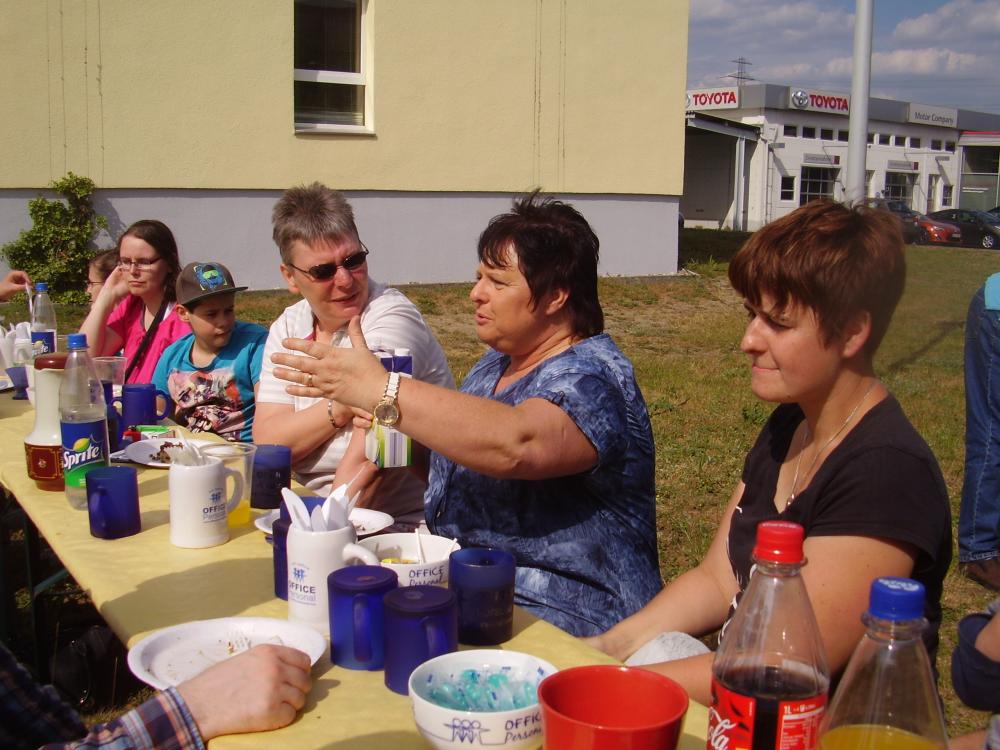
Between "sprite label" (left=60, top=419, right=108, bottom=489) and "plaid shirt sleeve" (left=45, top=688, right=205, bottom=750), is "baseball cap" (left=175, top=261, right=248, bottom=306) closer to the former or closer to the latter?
"sprite label" (left=60, top=419, right=108, bottom=489)

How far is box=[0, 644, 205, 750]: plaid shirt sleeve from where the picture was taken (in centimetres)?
149

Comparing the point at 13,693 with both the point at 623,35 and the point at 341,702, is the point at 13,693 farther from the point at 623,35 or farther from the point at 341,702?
the point at 623,35

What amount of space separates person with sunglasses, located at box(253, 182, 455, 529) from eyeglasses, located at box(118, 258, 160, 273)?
155cm

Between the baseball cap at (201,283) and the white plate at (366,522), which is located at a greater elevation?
the baseball cap at (201,283)

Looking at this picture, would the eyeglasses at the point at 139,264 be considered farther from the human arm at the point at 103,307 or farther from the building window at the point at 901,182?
the building window at the point at 901,182

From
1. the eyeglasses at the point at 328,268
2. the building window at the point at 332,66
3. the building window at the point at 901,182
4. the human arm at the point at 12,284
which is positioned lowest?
the human arm at the point at 12,284

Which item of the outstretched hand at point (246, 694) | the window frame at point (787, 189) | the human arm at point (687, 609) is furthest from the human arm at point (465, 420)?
the window frame at point (787, 189)

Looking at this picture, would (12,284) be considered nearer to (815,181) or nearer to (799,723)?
(799,723)

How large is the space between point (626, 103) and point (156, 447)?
12.3 m

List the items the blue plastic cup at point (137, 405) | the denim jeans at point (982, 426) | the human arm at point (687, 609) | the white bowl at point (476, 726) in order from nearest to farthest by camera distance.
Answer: the white bowl at point (476, 726) < the human arm at point (687, 609) < the blue plastic cup at point (137, 405) < the denim jeans at point (982, 426)

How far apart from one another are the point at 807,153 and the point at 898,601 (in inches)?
1552

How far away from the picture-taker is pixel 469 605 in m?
1.75

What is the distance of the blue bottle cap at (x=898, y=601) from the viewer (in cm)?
106

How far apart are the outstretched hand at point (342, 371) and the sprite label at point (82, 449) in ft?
2.38
